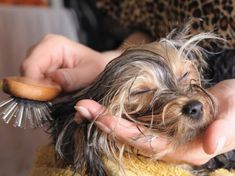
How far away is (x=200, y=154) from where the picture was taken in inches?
34.3

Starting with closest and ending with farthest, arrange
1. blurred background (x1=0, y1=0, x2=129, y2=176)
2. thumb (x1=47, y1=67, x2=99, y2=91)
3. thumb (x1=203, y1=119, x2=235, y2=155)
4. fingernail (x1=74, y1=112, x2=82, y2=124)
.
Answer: thumb (x1=203, y1=119, x2=235, y2=155), fingernail (x1=74, y1=112, x2=82, y2=124), thumb (x1=47, y1=67, x2=99, y2=91), blurred background (x1=0, y1=0, x2=129, y2=176)

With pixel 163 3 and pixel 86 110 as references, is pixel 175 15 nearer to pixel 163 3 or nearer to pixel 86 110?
pixel 163 3

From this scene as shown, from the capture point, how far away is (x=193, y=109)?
33.1 inches

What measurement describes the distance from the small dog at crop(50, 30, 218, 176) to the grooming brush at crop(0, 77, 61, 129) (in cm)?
4

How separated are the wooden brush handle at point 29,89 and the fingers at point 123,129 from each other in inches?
3.1

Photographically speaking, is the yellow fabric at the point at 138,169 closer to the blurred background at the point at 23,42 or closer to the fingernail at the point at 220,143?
the fingernail at the point at 220,143

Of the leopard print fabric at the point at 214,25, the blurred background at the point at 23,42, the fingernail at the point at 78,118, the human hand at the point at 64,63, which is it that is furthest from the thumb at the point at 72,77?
the blurred background at the point at 23,42

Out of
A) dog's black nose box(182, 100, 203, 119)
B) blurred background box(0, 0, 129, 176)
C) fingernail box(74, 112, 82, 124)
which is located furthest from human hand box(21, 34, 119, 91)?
blurred background box(0, 0, 129, 176)

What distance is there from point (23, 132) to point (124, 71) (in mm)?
933

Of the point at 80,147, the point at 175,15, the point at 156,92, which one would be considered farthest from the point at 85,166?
the point at 175,15

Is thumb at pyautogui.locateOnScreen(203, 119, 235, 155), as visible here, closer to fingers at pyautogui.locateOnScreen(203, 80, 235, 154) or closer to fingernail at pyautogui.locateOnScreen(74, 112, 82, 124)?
fingers at pyautogui.locateOnScreen(203, 80, 235, 154)

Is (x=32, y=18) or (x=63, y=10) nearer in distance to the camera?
(x=32, y=18)

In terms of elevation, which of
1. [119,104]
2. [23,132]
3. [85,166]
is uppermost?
[119,104]

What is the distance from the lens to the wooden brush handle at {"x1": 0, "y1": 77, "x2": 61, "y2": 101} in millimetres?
869
